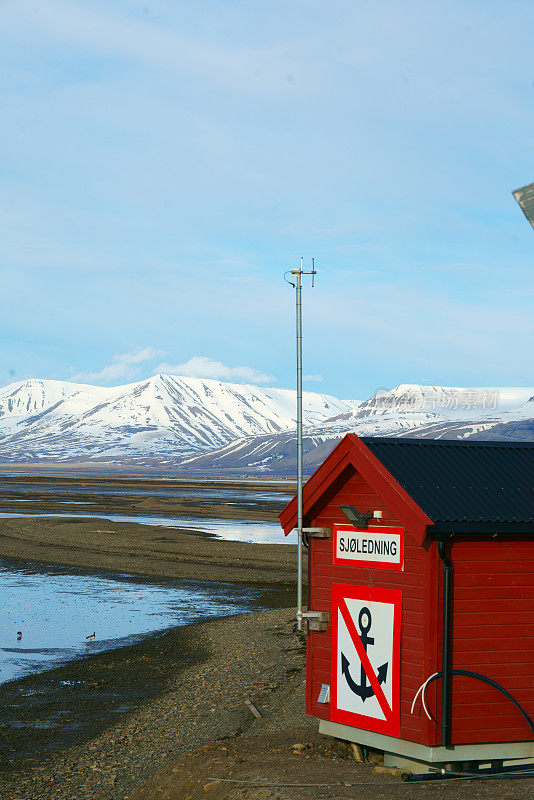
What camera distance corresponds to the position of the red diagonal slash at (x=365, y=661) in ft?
42.8

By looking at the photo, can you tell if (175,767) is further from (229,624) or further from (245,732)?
(229,624)

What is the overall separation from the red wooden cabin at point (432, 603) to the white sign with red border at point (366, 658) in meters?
0.02

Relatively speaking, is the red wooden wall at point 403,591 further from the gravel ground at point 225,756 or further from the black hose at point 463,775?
the gravel ground at point 225,756

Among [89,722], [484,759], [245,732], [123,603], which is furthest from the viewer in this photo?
[123,603]

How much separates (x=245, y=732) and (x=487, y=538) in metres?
6.80

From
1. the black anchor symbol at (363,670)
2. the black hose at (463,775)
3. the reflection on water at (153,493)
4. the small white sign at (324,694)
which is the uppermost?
the black anchor symbol at (363,670)

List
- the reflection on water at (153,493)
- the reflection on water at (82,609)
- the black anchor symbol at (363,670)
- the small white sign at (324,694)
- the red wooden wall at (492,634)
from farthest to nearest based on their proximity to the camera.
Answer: the reflection on water at (153,493)
the reflection on water at (82,609)
the small white sign at (324,694)
the black anchor symbol at (363,670)
the red wooden wall at (492,634)

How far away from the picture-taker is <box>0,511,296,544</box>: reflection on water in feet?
205

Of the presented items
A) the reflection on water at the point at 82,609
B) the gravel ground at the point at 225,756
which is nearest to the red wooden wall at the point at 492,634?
the gravel ground at the point at 225,756

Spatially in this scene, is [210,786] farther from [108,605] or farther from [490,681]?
[108,605]

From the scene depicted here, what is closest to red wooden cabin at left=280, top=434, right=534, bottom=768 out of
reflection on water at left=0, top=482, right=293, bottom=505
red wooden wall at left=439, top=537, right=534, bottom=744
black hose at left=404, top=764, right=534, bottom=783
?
red wooden wall at left=439, top=537, right=534, bottom=744

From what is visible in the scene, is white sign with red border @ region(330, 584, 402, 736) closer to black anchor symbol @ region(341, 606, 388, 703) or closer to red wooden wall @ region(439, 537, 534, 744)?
black anchor symbol @ region(341, 606, 388, 703)

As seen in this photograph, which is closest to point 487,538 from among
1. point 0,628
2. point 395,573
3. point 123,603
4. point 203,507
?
point 395,573

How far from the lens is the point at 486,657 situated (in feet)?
41.3
